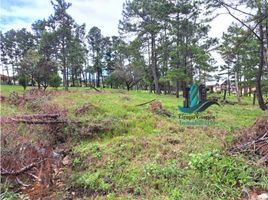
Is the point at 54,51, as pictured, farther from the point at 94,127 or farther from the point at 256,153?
the point at 256,153

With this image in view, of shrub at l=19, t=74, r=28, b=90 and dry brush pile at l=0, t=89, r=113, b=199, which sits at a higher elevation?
shrub at l=19, t=74, r=28, b=90

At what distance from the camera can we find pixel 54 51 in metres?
24.1

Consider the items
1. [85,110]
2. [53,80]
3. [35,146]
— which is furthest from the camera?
[53,80]

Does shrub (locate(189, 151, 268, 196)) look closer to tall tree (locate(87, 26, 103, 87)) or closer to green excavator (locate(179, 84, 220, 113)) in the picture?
green excavator (locate(179, 84, 220, 113))

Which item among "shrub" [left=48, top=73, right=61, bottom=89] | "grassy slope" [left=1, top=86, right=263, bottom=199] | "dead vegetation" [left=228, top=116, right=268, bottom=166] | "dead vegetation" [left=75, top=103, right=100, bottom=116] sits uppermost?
"shrub" [left=48, top=73, right=61, bottom=89]

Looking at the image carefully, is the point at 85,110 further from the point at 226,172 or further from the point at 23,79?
the point at 23,79

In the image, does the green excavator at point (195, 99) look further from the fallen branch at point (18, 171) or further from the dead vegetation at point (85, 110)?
the fallen branch at point (18, 171)

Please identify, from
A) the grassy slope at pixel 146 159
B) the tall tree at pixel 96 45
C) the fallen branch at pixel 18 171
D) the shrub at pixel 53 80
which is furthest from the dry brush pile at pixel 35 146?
the tall tree at pixel 96 45

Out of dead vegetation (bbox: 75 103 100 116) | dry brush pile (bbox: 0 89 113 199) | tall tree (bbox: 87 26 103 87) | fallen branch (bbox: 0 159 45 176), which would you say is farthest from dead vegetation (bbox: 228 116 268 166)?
tall tree (bbox: 87 26 103 87)

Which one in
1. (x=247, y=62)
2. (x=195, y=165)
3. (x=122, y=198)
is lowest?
(x=122, y=198)

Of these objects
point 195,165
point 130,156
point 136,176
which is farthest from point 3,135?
point 195,165

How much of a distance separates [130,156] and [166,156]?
0.72 metres

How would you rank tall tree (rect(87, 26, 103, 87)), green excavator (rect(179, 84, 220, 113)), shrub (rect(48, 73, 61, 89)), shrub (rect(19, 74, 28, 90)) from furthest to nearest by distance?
tall tree (rect(87, 26, 103, 87))
shrub (rect(48, 73, 61, 89))
shrub (rect(19, 74, 28, 90))
green excavator (rect(179, 84, 220, 113))

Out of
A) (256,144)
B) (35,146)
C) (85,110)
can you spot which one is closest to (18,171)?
(35,146)
